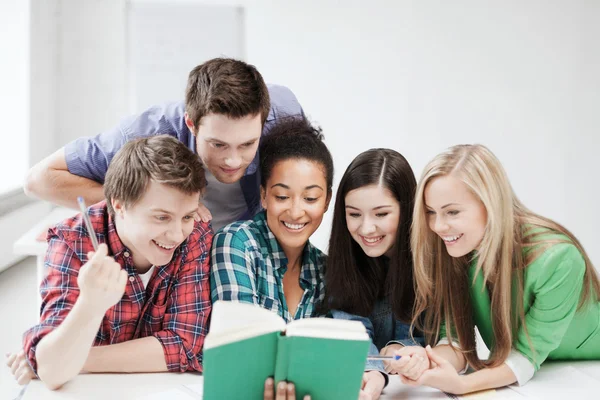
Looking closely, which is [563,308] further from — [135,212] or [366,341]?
[135,212]

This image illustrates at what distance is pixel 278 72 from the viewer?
457cm

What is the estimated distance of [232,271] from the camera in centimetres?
164

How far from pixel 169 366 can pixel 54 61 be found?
3.36m

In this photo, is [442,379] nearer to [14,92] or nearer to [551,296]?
[551,296]

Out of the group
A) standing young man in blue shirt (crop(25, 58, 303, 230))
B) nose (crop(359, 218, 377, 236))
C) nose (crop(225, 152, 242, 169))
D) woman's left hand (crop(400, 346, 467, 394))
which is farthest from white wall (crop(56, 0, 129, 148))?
woman's left hand (crop(400, 346, 467, 394))

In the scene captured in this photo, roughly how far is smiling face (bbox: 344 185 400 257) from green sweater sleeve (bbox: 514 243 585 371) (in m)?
0.37

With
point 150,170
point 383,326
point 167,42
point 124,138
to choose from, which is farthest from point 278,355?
point 167,42

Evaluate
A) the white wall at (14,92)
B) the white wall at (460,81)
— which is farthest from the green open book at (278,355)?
the white wall at (460,81)

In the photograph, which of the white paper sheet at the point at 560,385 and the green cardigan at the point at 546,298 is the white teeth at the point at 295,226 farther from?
the white paper sheet at the point at 560,385

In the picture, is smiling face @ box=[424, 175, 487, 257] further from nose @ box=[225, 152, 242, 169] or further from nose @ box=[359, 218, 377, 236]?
nose @ box=[225, 152, 242, 169]

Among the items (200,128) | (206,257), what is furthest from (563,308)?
(200,128)

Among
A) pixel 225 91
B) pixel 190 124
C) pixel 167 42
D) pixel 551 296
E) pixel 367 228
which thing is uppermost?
pixel 167 42

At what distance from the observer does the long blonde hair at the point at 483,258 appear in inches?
61.6

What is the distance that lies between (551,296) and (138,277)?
40.1 inches
